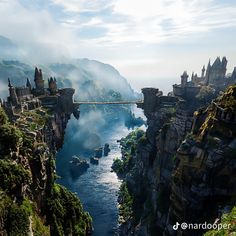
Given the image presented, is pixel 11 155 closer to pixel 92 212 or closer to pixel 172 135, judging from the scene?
pixel 172 135

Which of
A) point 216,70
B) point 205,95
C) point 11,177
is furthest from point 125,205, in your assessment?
point 216,70

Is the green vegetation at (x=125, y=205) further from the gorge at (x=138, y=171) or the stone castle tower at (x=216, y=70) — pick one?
the stone castle tower at (x=216, y=70)

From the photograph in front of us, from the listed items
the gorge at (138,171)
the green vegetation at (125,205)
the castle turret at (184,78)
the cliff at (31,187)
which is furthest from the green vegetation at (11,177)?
the castle turret at (184,78)

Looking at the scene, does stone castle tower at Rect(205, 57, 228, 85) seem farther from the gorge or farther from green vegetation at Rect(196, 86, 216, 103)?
green vegetation at Rect(196, 86, 216, 103)

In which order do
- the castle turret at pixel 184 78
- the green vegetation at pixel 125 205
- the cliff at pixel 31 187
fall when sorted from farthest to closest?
the castle turret at pixel 184 78 → the green vegetation at pixel 125 205 → the cliff at pixel 31 187

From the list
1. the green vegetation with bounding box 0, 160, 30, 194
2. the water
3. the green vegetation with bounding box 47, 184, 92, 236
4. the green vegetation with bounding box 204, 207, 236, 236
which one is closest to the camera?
the green vegetation with bounding box 204, 207, 236, 236

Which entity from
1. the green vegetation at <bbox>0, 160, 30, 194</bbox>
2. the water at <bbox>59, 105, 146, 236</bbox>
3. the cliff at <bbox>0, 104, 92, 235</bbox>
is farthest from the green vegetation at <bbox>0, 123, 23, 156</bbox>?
the water at <bbox>59, 105, 146, 236</bbox>
